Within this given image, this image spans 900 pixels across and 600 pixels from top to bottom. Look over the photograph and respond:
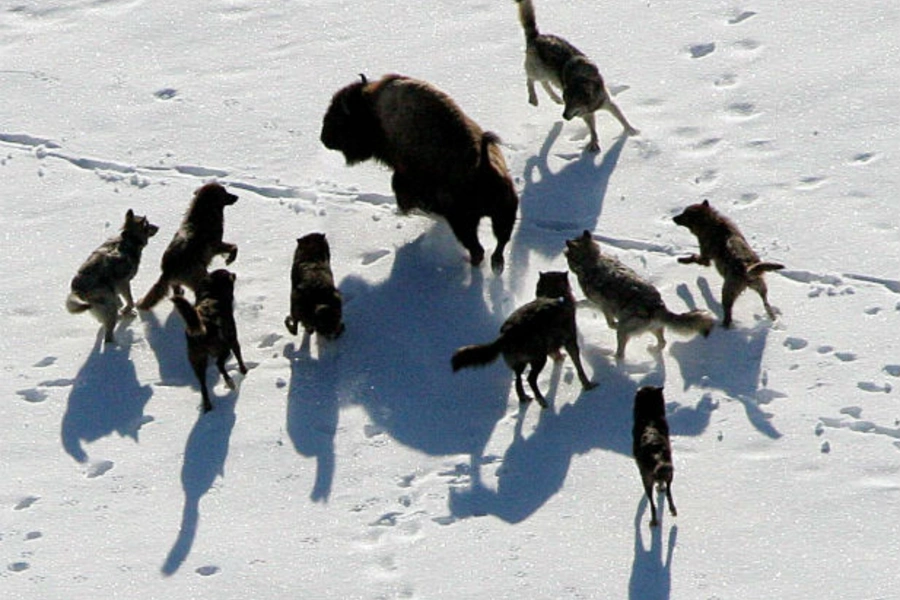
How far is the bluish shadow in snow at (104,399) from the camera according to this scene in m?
11.3

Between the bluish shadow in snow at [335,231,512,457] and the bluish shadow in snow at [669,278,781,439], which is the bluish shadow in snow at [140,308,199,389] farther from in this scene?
the bluish shadow in snow at [669,278,781,439]

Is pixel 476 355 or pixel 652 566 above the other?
pixel 476 355

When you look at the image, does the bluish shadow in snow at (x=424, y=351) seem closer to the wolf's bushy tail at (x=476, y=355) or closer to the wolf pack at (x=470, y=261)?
the wolf pack at (x=470, y=261)

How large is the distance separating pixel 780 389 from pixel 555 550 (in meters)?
1.90

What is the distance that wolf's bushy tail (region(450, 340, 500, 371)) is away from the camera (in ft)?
35.6

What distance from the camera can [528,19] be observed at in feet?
46.2

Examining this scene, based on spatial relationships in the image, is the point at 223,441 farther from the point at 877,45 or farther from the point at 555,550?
the point at 877,45

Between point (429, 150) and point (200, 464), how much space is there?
2.78 meters

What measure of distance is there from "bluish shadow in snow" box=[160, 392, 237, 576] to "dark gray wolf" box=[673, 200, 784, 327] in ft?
10.0

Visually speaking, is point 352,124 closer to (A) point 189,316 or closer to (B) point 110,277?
(B) point 110,277

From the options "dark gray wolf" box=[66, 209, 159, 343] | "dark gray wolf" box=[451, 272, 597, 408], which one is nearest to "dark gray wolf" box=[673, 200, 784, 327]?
"dark gray wolf" box=[451, 272, 597, 408]

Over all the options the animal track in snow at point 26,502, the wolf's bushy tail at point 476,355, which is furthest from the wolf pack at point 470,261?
the animal track in snow at point 26,502

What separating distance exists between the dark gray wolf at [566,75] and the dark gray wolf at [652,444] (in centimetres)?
345

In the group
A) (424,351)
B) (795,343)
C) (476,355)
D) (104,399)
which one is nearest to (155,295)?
(104,399)
